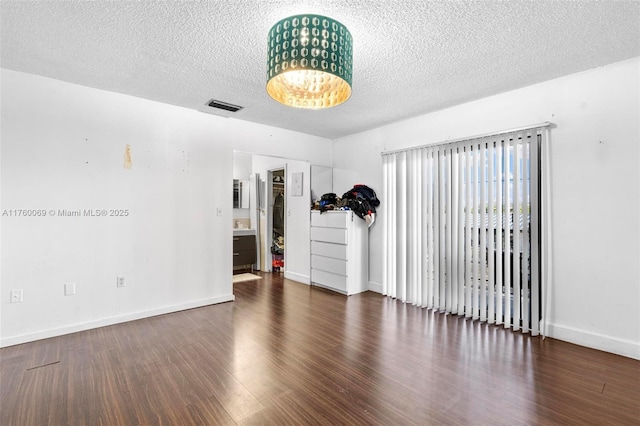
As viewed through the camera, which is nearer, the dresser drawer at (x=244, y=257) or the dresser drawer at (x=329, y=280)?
the dresser drawer at (x=329, y=280)

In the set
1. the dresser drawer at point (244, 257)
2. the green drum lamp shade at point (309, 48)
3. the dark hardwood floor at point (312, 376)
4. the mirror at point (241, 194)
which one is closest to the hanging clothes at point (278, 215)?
the dresser drawer at point (244, 257)

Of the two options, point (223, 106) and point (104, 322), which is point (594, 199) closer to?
point (223, 106)

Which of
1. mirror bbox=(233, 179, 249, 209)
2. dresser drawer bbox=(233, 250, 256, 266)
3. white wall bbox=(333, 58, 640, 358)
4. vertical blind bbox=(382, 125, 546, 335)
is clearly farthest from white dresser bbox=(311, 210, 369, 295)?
white wall bbox=(333, 58, 640, 358)

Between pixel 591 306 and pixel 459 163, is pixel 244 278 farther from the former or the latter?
pixel 591 306

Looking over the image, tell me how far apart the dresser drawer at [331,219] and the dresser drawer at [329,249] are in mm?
300

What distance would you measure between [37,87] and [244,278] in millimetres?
3816

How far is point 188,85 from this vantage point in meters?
3.19

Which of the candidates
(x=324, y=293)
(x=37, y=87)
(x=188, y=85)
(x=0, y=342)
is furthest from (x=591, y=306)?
(x=37, y=87)

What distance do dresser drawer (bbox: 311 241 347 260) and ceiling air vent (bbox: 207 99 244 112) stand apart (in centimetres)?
235

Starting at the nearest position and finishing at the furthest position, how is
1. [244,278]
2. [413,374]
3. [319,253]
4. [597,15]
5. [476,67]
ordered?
1. [597,15]
2. [413,374]
3. [476,67]
4. [319,253]
5. [244,278]

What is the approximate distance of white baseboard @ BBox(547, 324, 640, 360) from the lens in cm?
259

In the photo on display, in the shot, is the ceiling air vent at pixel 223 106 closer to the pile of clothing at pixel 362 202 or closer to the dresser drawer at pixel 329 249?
the pile of clothing at pixel 362 202

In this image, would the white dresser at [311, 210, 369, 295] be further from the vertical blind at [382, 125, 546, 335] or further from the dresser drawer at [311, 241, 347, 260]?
the vertical blind at [382, 125, 546, 335]

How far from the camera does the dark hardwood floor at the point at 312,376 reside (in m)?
1.86
